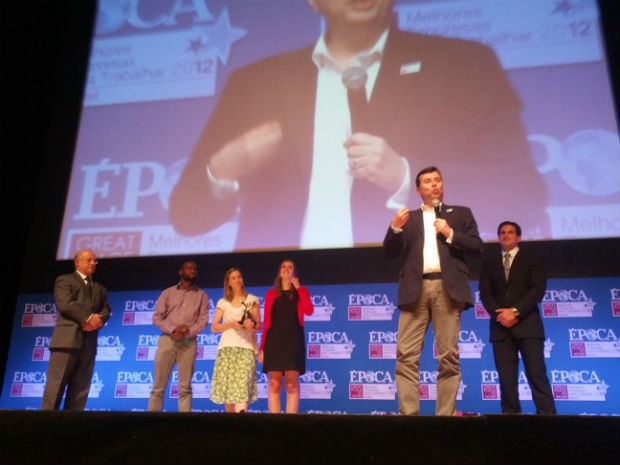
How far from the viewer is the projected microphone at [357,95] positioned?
5.18 metres

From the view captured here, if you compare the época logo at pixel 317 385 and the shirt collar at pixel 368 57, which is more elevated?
the shirt collar at pixel 368 57

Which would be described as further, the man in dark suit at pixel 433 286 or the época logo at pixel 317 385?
the época logo at pixel 317 385

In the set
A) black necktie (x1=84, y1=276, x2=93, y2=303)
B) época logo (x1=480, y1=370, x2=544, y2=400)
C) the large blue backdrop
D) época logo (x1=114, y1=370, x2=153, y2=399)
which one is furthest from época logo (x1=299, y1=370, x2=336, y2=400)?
black necktie (x1=84, y1=276, x2=93, y2=303)

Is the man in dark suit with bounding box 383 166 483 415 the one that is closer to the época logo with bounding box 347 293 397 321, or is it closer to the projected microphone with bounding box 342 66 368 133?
the projected microphone with bounding box 342 66 368 133

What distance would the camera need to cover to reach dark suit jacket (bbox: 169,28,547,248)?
16.3ft

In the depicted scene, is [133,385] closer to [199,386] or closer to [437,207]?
[199,386]

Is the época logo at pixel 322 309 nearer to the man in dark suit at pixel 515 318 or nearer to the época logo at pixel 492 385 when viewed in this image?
the época logo at pixel 492 385

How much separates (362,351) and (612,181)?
2.51 meters

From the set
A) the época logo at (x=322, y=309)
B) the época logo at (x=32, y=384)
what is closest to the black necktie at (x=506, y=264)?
the época logo at (x=322, y=309)

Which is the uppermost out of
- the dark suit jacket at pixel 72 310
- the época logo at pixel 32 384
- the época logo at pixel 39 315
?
the época logo at pixel 39 315

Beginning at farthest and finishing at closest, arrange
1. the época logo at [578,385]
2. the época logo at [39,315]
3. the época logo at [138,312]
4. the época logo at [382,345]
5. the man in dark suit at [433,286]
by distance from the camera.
Answer: 1. the época logo at [39,315]
2. the época logo at [138,312]
3. the época logo at [382,345]
4. the época logo at [578,385]
5. the man in dark suit at [433,286]

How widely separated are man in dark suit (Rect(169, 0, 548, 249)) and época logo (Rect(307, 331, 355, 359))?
914 millimetres

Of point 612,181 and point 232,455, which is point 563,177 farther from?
point 232,455

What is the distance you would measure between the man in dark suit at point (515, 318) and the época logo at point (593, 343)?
1.46 metres
